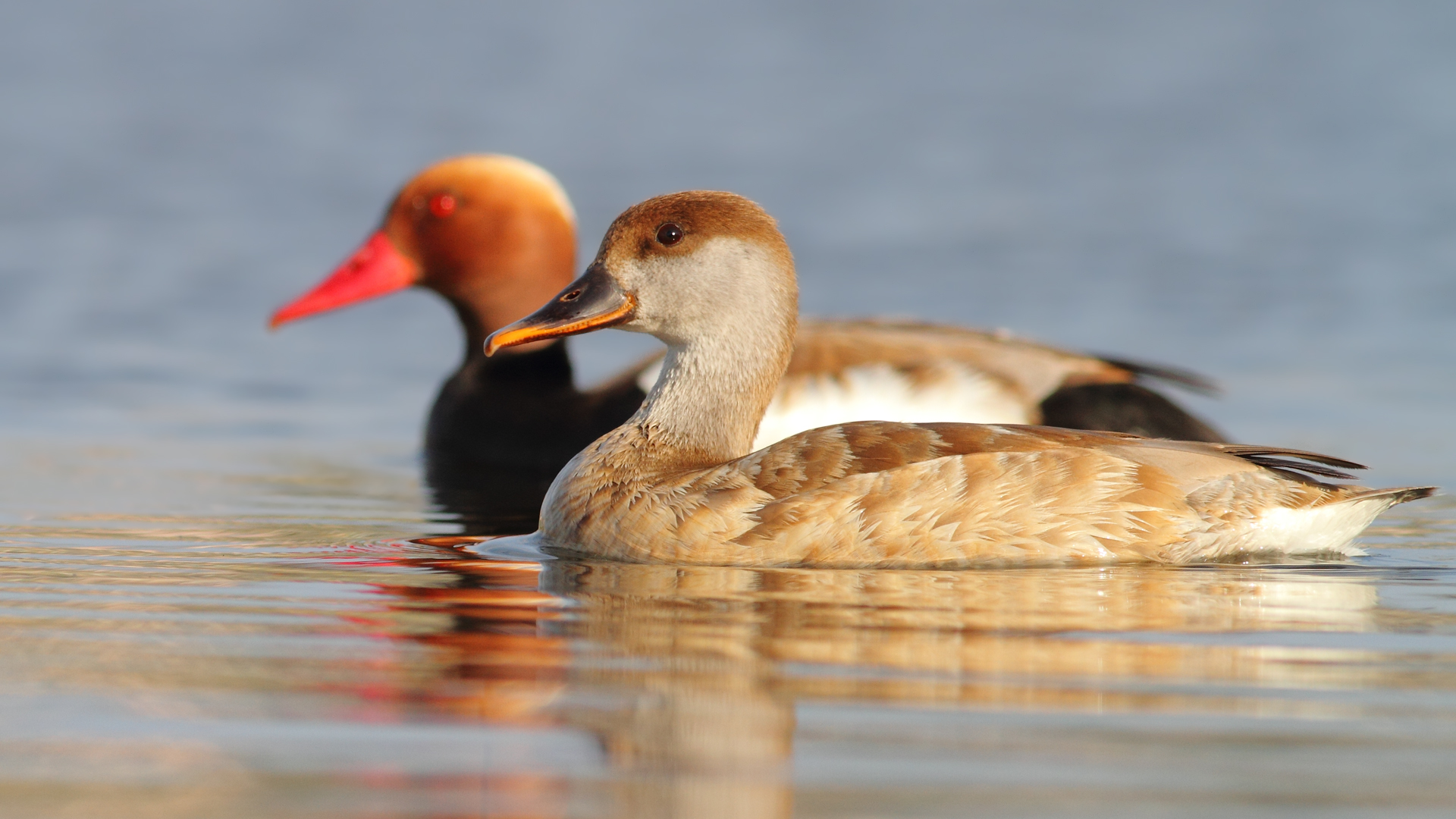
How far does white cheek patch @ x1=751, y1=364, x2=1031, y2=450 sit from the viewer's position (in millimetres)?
7348

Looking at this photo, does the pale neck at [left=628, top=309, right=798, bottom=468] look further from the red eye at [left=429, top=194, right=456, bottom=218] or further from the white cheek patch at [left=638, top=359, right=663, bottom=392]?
the red eye at [left=429, top=194, right=456, bottom=218]

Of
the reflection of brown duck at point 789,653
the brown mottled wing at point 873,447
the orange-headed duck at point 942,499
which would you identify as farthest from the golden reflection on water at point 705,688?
the brown mottled wing at point 873,447

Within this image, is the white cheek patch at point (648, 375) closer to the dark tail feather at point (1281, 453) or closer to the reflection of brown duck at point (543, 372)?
the reflection of brown duck at point (543, 372)

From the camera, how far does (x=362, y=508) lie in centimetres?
656

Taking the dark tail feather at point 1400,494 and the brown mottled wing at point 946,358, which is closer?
the dark tail feather at point 1400,494

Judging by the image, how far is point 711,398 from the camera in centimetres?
559

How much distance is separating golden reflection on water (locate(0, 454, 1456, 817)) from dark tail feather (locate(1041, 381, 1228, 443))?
218 centimetres

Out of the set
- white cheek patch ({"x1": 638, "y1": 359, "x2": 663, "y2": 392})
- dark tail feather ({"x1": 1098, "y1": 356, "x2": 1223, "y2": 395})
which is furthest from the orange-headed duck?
white cheek patch ({"x1": 638, "y1": 359, "x2": 663, "y2": 392})

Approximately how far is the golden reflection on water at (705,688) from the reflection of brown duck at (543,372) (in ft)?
5.81

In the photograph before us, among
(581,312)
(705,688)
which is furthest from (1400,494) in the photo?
(705,688)

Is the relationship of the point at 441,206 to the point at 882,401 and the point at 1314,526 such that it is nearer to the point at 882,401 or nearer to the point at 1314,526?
the point at 882,401

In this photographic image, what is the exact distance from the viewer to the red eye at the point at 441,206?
9.04 m

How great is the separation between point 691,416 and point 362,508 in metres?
1.52

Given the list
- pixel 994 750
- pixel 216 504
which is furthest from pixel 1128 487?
pixel 216 504
